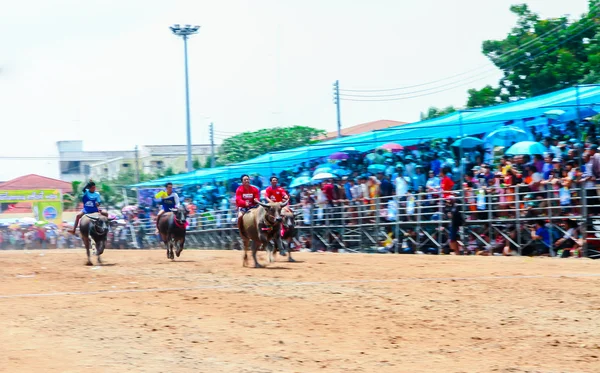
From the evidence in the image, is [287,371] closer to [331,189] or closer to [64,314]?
[64,314]

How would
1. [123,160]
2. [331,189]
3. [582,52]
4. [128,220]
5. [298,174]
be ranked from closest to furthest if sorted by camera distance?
1. [331,189]
2. [298,174]
3. [582,52]
4. [128,220]
5. [123,160]

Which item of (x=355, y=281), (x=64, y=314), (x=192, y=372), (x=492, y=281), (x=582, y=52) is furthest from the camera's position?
(x=582, y=52)

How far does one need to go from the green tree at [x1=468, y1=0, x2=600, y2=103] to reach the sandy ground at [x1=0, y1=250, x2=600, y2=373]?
2916cm

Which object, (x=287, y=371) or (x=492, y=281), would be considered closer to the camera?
(x=287, y=371)

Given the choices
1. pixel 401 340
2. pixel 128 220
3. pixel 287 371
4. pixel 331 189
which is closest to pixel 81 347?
pixel 287 371

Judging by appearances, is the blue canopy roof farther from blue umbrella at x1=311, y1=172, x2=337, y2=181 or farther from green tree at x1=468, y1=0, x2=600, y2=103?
green tree at x1=468, y1=0, x2=600, y2=103

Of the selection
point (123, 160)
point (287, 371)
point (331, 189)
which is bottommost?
point (287, 371)

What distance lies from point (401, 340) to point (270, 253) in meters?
11.1

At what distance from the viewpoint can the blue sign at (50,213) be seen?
211 feet

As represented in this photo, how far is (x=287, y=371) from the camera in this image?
783 cm

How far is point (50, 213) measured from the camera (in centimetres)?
6444

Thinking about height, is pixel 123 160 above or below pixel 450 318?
above

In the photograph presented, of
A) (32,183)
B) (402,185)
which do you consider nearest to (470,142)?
(402,185)

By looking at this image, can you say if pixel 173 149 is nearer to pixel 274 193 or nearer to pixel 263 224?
pixel 274 193
